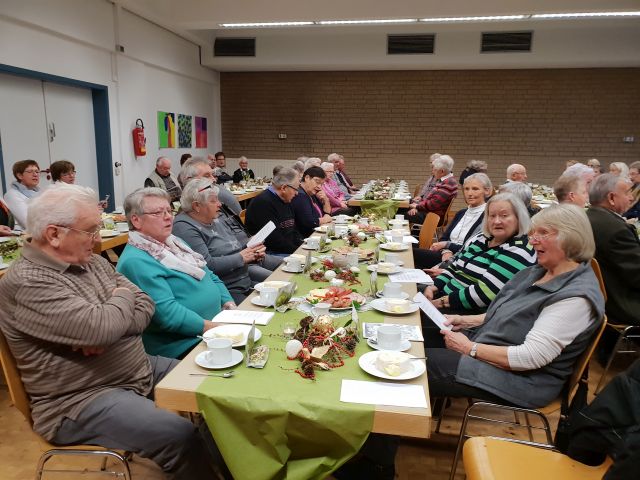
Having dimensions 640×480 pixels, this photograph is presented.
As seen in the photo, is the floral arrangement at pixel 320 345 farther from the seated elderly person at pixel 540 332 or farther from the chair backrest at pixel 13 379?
the chair backrest at pixel 13 379

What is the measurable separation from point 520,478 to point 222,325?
4.03ft

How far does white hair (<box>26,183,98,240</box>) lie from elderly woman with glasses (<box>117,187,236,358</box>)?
0.53 m

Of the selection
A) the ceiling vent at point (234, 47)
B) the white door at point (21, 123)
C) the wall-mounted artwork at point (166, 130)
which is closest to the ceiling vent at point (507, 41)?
the ceiling vent at point (234, 47)

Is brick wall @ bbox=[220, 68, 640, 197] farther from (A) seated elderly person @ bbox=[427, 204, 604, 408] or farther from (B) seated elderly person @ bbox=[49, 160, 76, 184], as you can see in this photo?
(A) seated elderly person @ bbox=[427, 204, 604, 408]

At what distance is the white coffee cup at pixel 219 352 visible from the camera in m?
1.63

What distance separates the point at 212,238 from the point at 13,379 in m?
1.57

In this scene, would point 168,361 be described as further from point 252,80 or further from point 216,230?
point 252,80

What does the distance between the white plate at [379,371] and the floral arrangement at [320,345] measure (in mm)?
74

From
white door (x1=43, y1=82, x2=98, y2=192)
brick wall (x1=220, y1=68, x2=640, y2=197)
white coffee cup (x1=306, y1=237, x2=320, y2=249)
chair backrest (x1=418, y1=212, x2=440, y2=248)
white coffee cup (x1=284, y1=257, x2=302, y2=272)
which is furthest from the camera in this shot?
brick wall (x1=220, y1=68, x2=640, y2=197)

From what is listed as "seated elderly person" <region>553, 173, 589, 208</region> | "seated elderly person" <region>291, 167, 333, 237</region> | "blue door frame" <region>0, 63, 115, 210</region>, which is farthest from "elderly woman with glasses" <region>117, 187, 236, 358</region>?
"blue door frame" <region>0, 63, 115, 210</region>

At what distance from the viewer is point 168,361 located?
213 cm

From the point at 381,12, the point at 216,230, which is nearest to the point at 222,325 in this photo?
the point at 216,230

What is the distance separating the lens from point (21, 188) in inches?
186

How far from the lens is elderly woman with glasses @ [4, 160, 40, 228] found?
464cm
